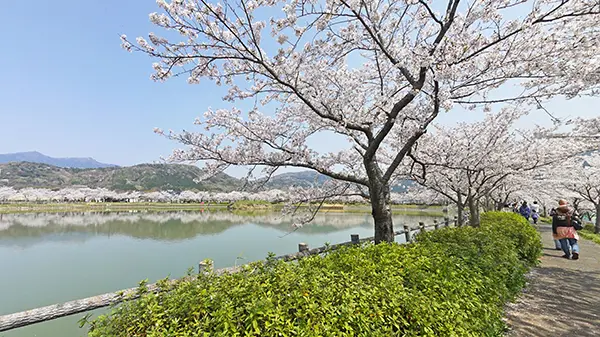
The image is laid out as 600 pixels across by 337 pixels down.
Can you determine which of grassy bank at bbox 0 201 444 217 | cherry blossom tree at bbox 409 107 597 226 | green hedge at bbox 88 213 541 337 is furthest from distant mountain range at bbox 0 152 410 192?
green hedge at bbox 88 213 541 337

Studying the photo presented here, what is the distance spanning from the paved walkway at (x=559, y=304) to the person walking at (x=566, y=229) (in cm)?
88

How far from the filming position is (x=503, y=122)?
8266 millimetres

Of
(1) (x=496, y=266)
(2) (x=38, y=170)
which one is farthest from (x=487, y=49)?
(2) (x=38, y=170)

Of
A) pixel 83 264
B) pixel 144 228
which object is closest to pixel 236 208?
pixel 144 228

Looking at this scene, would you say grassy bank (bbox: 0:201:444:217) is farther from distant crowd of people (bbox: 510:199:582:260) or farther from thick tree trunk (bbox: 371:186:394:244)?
thick tree trunk (bbox: 371:186:394:244)

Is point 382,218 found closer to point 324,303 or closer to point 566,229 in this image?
point 324,303

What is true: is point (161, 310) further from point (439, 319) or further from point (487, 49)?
point (487, 49)

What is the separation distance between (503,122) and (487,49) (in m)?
5.37

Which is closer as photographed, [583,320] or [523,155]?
[583,320]

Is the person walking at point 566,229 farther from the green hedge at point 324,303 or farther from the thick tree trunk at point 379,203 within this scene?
the green hedge at point 324,303

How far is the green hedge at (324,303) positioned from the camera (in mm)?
1596

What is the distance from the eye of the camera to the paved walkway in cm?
367

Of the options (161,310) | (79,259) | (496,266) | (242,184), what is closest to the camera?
(161,310)

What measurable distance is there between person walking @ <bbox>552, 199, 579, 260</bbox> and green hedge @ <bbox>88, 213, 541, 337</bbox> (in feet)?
22.2
